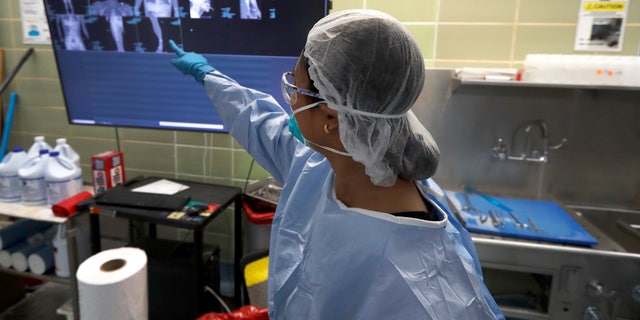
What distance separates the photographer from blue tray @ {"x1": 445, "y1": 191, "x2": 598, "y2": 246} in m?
1.46

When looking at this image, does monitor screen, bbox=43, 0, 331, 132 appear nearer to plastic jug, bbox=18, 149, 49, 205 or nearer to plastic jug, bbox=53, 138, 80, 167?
plastic jug, bbox=53, 138, 80, 167

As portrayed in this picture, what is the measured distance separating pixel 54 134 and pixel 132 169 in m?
0.52

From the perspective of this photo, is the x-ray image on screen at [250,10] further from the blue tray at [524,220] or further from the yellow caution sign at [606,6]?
the yellow caution sign at [606,6]

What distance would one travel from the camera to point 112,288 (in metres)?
1.36

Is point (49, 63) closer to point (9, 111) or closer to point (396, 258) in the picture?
point (9, 111)

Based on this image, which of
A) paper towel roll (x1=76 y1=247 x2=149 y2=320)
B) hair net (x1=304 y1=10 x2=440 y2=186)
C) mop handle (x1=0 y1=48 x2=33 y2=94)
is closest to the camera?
hair net (x1=304 y1=10 x2=440 y2=186)

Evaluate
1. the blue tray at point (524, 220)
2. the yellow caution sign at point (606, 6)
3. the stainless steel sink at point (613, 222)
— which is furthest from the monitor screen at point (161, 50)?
the stainless steel sink at point (613, 222)

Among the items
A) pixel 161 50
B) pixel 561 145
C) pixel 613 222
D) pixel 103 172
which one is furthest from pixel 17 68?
pixel 613 222

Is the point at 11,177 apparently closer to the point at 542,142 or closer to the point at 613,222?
the point at 542,142

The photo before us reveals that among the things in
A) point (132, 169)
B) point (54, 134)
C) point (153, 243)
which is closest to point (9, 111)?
point (54, 134)

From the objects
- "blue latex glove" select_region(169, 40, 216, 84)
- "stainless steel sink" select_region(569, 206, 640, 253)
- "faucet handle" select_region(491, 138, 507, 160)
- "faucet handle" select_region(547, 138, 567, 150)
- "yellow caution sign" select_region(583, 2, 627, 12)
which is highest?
"yellow caution sign" select_region(583, 2, 627, 12)

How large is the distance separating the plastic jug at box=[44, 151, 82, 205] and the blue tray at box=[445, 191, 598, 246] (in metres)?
1.72

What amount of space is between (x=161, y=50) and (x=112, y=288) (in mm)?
966

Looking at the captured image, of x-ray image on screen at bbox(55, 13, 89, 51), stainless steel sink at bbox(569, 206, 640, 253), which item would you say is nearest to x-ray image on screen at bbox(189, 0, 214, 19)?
x-ray image on screen at bbox(55, 13, 89, 51)
